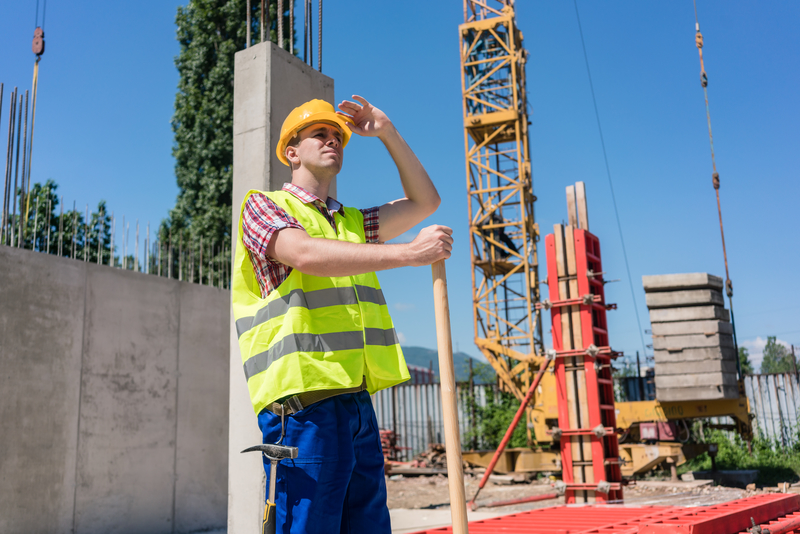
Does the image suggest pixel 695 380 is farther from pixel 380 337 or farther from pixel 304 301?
pixel 304 301

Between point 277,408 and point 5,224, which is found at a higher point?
point 5,224

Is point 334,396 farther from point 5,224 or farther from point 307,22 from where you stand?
point 5,224

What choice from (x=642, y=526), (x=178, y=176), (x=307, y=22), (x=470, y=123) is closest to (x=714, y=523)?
(x=642, y=526)

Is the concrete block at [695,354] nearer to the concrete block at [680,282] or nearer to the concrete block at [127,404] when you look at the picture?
the concrete block at [680,282]

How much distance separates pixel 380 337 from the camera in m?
2.21

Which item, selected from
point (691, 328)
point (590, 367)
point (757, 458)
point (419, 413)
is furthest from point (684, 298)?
point (419, 413)

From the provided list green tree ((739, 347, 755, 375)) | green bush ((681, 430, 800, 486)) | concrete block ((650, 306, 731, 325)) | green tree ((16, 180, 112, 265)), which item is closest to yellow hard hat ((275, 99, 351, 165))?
green tree ((16, 180, 112, 265))

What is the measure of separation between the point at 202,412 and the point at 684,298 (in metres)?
6.94

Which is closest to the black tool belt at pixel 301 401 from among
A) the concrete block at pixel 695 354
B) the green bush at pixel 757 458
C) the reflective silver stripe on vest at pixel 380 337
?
the reflective silver stripe on vest at pixel 380 337

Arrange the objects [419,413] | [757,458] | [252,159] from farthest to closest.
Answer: [419,413] < [757,458] < [252,159]

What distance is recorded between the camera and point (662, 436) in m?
11.9

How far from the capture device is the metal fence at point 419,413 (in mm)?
19125

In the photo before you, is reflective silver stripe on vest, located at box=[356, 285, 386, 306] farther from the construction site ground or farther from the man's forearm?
the construction site ground

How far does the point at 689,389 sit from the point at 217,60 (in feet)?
61.9
